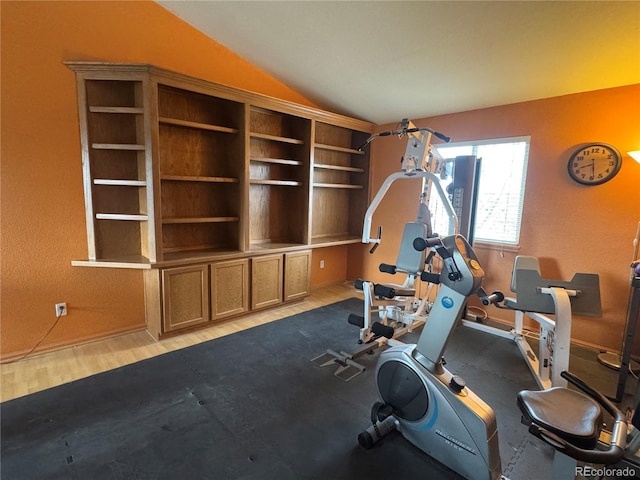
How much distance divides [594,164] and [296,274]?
337cm

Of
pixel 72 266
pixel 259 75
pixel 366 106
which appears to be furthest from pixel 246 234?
pixel 366 106

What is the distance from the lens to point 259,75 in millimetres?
3949

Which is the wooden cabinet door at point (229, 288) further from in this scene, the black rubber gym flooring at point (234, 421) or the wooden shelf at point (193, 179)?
the wooden shelf at point (193, 179)

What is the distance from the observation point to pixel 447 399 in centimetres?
166

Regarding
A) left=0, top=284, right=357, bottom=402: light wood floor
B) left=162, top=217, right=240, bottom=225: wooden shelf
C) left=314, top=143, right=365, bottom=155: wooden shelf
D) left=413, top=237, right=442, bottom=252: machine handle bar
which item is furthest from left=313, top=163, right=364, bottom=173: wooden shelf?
left=413, top=237, right=442, bottom=252: machine handle bar

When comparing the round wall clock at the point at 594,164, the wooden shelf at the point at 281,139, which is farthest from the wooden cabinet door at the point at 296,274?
the round wall clock at the point at 594,164

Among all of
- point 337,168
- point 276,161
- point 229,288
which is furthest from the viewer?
point 337,168

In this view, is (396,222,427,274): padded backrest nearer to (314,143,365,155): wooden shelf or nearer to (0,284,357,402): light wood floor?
(0,284,357,402): light wood floor

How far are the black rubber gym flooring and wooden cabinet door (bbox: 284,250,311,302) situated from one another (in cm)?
120

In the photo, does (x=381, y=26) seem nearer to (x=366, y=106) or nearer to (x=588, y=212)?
(x=366, y=106)

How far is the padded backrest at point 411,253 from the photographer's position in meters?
3.03

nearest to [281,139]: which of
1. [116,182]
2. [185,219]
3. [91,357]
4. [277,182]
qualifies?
[277,182]

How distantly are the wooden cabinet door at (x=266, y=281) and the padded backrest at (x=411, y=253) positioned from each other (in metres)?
1.57

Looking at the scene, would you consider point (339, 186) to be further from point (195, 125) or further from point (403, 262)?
point (195, 125)
